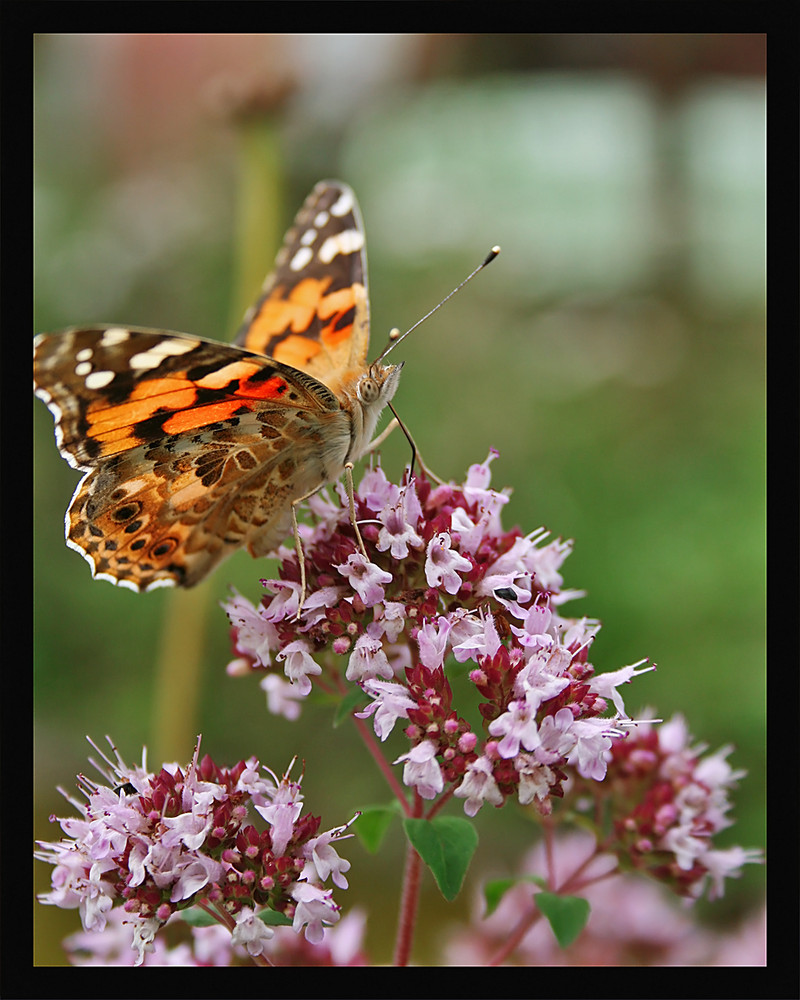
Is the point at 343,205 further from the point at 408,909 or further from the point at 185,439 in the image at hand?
the point at 408,909

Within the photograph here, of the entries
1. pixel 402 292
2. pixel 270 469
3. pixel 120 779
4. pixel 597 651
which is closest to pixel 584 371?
pixel 402 292

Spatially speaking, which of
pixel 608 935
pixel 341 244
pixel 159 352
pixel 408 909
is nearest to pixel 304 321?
pixel 341 244

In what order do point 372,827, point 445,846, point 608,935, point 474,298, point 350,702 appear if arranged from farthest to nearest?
point 474,298 → point 608,935 → point 372,827 → point 350,702 → point 445,846

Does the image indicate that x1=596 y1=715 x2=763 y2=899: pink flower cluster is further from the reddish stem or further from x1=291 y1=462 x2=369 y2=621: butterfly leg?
x1=291 y1=462 x2=369 y2=621: butterfly leg

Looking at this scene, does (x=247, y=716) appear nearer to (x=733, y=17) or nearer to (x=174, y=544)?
(x=174, y=544)

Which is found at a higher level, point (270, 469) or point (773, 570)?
point (270, 469)
